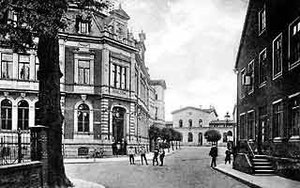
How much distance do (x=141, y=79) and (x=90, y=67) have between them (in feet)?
34.6

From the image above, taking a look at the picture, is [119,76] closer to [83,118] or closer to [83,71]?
[83,71]

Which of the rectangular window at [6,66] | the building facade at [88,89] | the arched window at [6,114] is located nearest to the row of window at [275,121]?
the building facade at [88,89]

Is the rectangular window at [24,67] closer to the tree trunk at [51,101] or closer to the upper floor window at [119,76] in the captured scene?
the upper floor window at [119,76]

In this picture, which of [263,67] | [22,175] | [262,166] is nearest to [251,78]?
[263,67]

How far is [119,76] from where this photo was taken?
4188cm

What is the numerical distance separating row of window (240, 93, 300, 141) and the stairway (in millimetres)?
1012

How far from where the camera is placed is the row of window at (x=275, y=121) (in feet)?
58.8

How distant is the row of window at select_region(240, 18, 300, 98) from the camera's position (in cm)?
1753

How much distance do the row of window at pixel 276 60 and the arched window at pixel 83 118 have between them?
Answer: 1514 centimetres

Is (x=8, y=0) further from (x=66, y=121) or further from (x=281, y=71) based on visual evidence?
(x=66, y=121)

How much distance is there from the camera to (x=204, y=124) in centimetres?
4862

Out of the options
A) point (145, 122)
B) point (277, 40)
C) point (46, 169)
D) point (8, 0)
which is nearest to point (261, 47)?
point (277, 40)

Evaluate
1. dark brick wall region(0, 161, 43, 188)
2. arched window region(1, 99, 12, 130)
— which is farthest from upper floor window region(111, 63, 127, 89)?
dark brick wall region(0, 161, 43, 188)

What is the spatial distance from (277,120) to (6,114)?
2308 centimetres
